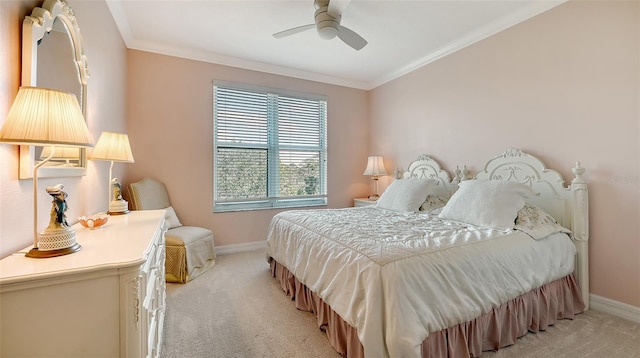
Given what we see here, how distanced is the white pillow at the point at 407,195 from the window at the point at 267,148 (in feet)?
4.57

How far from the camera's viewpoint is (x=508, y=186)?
2318 millimetres

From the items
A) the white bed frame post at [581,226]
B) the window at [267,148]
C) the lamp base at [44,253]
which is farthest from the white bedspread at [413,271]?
the window at [267,148]

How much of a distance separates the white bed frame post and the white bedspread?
121mm

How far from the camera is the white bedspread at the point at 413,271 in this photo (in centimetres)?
131

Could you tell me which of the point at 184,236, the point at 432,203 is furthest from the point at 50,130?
the point at 432,203

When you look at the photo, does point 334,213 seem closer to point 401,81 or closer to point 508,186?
point 508,186

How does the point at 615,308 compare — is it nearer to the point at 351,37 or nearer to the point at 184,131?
the point at 351,37

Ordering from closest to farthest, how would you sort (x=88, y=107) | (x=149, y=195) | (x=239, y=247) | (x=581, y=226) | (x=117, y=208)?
(x=88, y=107) < (x=117, y=208) < (x=581, y=226) < (x=149, y=195) < (x=239, y=247)

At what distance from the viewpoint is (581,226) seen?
2.14m

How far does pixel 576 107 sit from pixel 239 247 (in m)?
3.98

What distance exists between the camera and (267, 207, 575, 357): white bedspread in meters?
1.31

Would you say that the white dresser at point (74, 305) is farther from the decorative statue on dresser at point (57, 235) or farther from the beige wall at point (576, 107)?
the beige wall at point (576, 107)

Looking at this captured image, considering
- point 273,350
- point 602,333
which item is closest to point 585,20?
point 602,333

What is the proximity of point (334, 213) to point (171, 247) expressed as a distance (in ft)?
5.61
